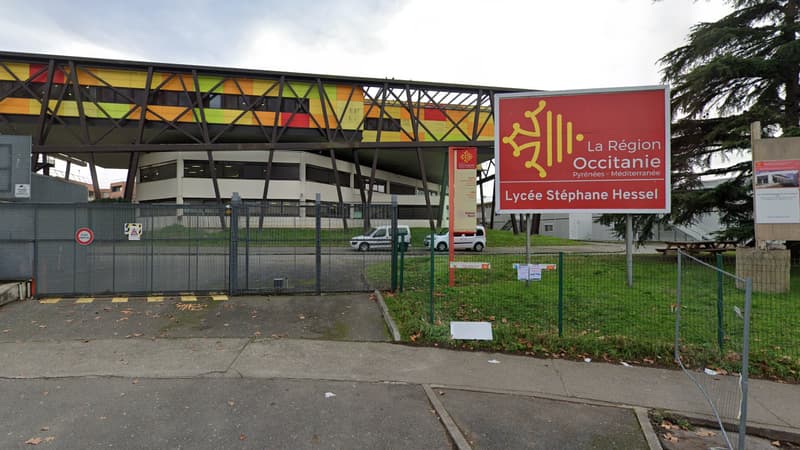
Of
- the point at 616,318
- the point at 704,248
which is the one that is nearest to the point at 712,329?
the point at 616,318

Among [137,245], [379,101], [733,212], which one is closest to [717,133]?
[733,212]

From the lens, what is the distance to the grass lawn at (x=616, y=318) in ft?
17.4

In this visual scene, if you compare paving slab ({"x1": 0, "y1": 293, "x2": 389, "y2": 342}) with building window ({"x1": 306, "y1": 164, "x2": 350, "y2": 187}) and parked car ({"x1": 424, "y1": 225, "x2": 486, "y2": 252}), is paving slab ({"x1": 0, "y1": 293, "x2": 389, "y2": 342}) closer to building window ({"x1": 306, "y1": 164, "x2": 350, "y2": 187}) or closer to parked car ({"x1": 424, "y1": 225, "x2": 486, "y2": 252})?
parked car ({"x1": 424, "y1": 225, "x2": 486, "y2": 252})

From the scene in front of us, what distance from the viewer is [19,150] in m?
8.98

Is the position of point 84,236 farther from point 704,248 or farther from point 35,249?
point 704,248

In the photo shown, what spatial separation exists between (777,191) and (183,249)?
13.8 meters

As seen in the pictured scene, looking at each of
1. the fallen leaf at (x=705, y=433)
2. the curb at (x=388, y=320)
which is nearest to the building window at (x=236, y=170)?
the curb at (x=388, y=320)

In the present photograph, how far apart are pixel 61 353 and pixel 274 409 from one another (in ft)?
12.5

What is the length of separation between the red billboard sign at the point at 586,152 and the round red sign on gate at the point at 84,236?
363 inches

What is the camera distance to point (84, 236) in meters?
8.77

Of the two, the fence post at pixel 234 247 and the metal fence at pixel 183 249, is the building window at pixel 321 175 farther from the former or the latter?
the fence post at pixel 234 247

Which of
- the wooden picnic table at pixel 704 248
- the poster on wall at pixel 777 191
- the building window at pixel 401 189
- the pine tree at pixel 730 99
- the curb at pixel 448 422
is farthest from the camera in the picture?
the building window at pixel 401 189

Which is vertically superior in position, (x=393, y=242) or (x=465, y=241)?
(x=393, y=242)

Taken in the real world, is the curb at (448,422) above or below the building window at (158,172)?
below
